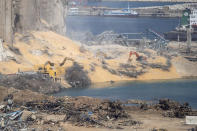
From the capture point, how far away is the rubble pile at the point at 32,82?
50.7 meters

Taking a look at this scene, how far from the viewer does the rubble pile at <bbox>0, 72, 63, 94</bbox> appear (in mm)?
50719

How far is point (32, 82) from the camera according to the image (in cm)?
5241

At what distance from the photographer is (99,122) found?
32.6 metres

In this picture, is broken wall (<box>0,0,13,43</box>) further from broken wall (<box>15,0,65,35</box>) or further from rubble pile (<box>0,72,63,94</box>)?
rubble pile (<box>0,72,63,94</box>)

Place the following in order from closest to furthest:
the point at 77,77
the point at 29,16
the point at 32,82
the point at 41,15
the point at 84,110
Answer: the point at 84,110, the point at 32,82, the point at 77,77, the point at 29,16, the point at 41,15

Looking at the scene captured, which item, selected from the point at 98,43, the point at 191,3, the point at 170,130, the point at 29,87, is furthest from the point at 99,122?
the point at 191,3

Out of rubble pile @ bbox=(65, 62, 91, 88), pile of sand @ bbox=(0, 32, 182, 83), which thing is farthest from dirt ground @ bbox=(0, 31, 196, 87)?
A: rubble pile @ bbox=(65, 62, 91, 88)

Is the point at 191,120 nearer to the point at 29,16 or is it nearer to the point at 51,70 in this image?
the point at 51,70

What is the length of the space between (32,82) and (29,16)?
53.0 ft

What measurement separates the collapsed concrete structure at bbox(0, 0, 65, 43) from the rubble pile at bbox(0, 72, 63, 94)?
8184 mm

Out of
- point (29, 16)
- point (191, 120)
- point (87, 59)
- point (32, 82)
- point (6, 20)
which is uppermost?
point (29, 16)

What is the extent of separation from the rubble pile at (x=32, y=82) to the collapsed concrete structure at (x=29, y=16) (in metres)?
8.18

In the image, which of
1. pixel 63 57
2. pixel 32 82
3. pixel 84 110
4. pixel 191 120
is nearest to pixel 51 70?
pixel 32 82

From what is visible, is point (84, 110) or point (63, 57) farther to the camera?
point (63, 57)
